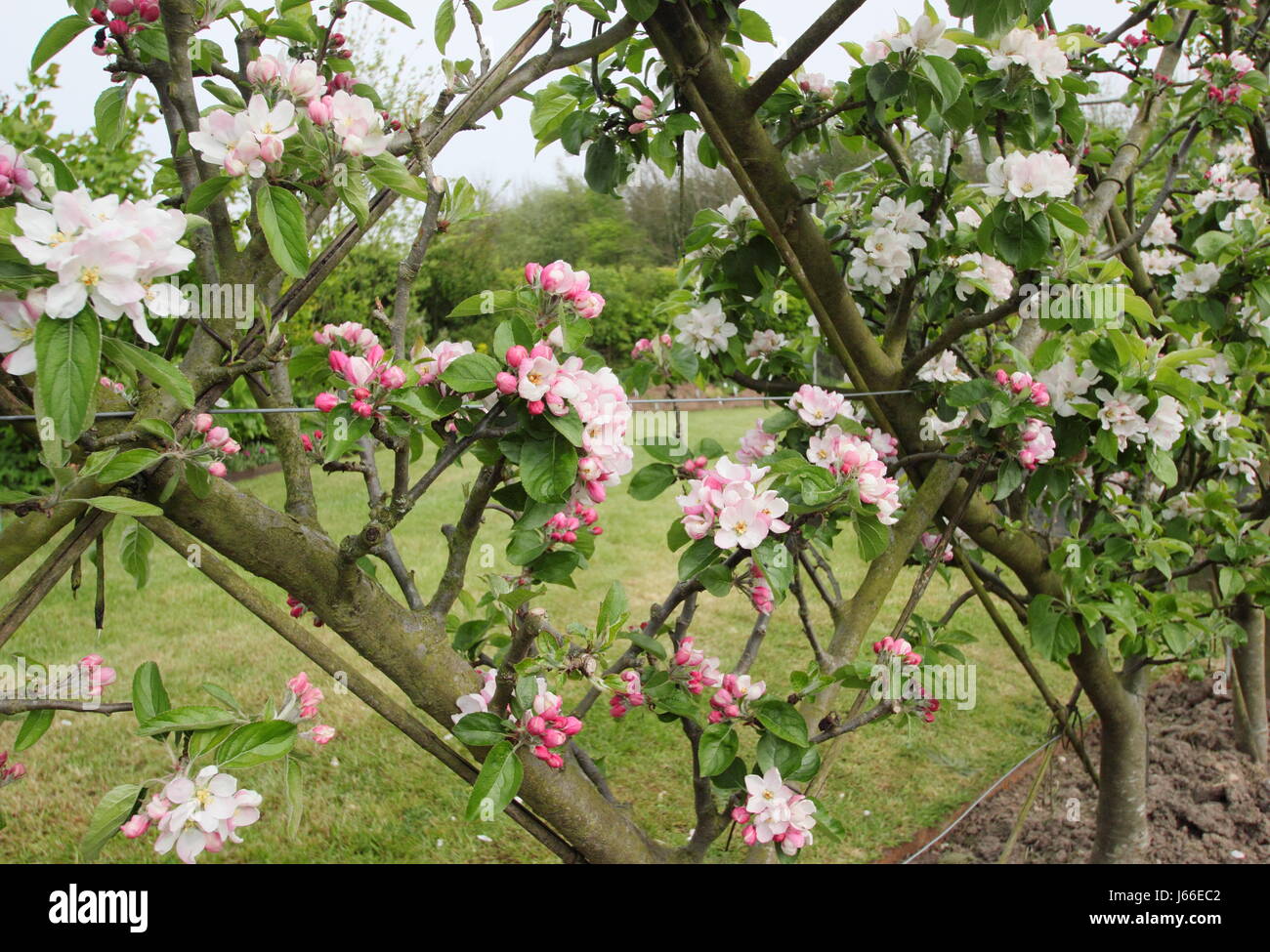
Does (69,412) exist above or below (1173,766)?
above

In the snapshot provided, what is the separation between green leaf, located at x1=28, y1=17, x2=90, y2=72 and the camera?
3.67 ft

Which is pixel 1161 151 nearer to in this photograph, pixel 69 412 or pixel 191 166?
pixel 191 166

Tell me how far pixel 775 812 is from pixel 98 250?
113 centimetres

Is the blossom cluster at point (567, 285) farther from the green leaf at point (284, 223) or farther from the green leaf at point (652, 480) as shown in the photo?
the green leaf at point (652, 480)

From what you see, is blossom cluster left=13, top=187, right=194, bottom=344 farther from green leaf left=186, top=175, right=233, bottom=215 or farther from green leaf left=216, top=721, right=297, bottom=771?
green leaf left=216, top=721, right=297, bottom=771

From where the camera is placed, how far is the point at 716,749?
1411 millimetres

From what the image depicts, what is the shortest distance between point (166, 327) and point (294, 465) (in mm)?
5191

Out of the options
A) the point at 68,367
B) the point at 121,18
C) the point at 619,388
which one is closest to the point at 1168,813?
the point at 619,388

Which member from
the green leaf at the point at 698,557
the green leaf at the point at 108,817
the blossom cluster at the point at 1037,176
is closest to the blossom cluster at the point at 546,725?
the green leaf at the point at 698,557

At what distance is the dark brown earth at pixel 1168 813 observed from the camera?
8.71 ft

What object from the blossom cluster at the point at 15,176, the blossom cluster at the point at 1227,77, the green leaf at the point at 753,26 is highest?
the blossom cluster at the point at 1227,77

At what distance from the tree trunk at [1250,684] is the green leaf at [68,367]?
339 centimetres
